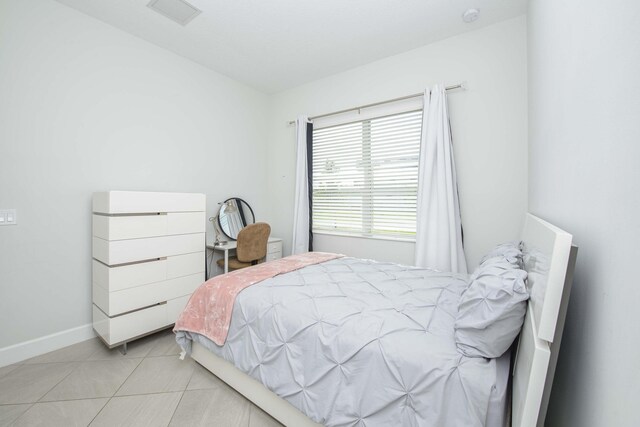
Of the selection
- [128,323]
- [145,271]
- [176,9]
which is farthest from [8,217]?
[176,9]

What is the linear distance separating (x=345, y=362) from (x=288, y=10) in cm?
265

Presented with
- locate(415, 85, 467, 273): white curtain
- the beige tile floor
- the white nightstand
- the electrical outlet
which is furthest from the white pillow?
the electrical outlet

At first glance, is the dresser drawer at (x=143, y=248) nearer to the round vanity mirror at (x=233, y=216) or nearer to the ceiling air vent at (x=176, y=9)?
the round vanity mirror at (x=233, y=216)

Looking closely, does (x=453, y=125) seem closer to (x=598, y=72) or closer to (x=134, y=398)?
(x=598, y=72)

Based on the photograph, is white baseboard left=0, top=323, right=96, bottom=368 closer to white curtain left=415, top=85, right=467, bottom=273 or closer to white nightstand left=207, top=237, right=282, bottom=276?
white nightstand left=207, top=237, right=282, bottom=276

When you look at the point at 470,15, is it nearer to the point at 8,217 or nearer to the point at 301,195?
the point at 301,195

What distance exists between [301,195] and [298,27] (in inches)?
72.9

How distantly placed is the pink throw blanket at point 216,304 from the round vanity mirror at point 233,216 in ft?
4.81

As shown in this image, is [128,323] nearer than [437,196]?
Yes

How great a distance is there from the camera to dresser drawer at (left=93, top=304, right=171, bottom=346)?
2.05 metres

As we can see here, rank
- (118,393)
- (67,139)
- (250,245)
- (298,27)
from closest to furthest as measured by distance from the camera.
A: (118,393), (67,139), (298,27), (250,245)

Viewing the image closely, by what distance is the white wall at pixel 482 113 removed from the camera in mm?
2320

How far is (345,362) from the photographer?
1.14 metres

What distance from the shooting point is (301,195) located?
3537 mm
